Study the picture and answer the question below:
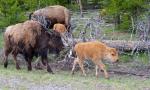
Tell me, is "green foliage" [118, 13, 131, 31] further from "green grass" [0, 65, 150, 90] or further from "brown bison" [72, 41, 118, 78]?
"brown bison" [72, 41, 118, 78]

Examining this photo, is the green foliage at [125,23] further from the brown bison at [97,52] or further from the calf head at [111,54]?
the calf head at [111,54]

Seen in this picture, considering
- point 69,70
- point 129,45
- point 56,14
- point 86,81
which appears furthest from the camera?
point 56,14

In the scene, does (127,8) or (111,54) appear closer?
(111,54)

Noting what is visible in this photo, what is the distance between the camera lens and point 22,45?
16.1m

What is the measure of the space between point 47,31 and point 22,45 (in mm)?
870

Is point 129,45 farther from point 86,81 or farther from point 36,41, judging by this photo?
point 86,81

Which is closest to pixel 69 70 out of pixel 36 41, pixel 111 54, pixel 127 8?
pixel 36 41

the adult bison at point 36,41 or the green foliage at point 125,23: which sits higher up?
the adult bison at point 36,41

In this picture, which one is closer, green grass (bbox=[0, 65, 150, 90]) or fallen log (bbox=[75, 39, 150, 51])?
green grass (bbox=[0, 65, 150, 90])

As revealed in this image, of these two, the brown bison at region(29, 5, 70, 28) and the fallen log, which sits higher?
the brown bison at region(29, 5, 70, 28)

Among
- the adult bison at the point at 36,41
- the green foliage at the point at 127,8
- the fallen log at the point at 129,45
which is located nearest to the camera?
the adult bison at the point at 36,41

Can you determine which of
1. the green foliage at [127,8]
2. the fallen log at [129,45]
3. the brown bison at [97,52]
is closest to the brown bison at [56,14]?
the green foliage at [127,8]

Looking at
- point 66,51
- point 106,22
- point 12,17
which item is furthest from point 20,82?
point 106,22

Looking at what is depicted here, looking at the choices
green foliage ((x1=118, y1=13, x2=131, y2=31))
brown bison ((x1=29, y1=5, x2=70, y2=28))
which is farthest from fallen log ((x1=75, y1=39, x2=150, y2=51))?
green foliage ((x1=118, y1=13, x2=131, y2=31))
